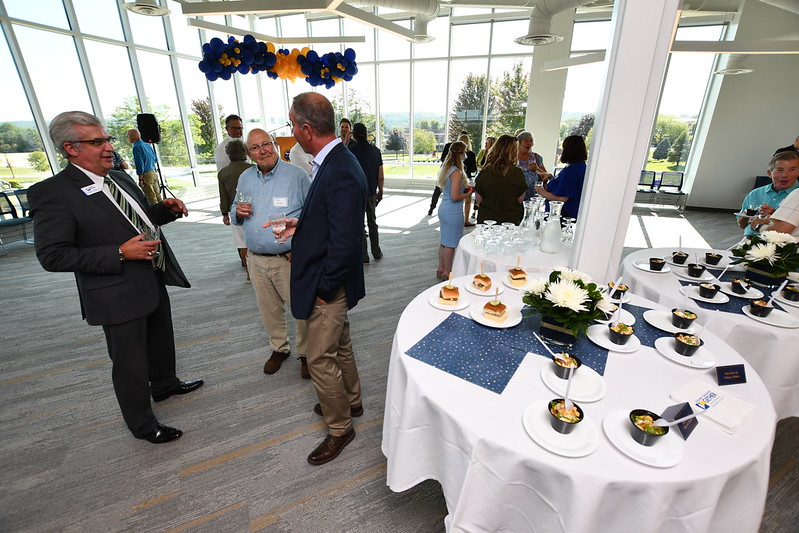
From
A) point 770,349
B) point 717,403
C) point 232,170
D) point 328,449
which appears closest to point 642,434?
point 717,403

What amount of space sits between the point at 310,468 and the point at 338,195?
1.55m

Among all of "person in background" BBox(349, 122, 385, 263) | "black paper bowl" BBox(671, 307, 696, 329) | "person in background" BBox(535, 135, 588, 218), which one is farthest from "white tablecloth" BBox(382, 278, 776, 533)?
"person in background" BBox(349, 122, 385, 263)

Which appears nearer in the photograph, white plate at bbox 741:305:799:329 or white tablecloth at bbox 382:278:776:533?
white tablecloth at bbox 382:278:776:533

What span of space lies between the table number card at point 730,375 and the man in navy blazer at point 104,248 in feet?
8.19

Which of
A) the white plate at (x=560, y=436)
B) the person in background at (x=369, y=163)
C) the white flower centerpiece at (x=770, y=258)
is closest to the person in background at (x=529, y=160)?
the person in background at (x=369, y=163)

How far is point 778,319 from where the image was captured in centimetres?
178

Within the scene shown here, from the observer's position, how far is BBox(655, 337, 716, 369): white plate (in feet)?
4.53

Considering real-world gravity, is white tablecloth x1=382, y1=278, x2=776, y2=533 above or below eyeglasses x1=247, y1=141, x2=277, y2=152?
below

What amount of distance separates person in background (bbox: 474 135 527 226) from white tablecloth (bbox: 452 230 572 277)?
832 mm

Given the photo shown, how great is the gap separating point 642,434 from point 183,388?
2.78m

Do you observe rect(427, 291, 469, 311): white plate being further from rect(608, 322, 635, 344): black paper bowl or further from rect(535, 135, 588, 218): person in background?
rect(535, 135, 588, 218): person in background

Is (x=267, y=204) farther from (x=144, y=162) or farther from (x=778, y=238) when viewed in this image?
(x=144, y=162)

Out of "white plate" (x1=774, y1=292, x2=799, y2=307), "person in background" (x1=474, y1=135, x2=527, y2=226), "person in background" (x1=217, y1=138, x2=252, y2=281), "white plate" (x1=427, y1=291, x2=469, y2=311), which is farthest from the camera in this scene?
"person in background" (x1=217, y1=138, x2=252, y2=281)

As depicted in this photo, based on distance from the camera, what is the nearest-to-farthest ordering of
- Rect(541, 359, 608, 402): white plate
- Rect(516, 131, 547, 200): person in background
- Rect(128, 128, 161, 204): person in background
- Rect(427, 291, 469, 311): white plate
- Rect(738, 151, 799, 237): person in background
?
Rect(541, 359, 608, 402): white plate < Rect(427, 291, 469, 311): white plate < Rect(738, 151, 799, 237): person in background < Rect(516, 131, 547, 200): person in background < Rect(128, 128, 161, 204): person in background
